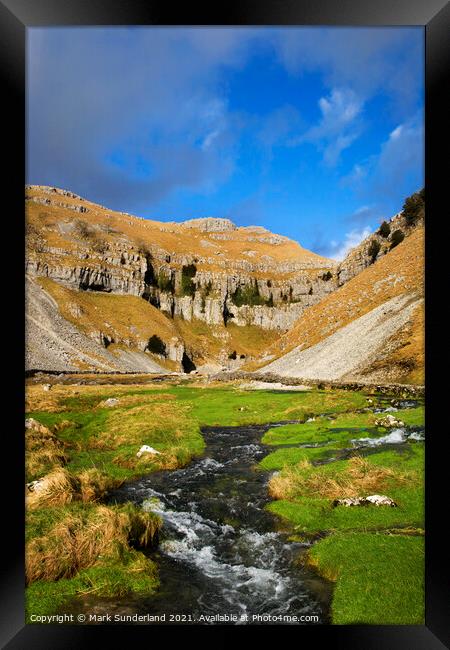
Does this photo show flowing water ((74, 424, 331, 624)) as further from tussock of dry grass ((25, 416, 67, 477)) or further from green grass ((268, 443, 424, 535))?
tussock of dry grass ((25, 416, 67, 477))

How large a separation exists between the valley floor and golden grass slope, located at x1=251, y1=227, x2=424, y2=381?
6.99 metres

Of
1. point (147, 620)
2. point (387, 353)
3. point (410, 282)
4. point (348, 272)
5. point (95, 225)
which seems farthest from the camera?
point (95, 225)

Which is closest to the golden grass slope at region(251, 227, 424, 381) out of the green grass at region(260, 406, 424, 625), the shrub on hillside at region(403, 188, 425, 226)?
the shrub on hillside at region(403, 188, 425, 226)

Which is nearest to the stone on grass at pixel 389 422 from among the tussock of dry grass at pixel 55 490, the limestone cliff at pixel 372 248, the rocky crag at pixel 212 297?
the rocky crag at pixel 212 297

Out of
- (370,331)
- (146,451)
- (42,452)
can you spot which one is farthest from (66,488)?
(370,331)

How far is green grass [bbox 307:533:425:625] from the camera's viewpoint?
16.8 feet
